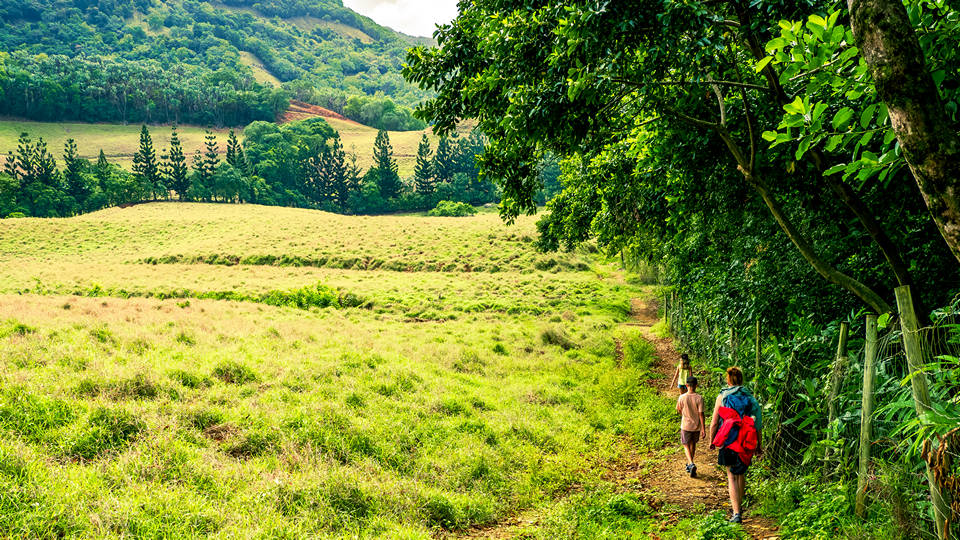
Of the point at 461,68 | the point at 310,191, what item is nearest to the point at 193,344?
the point at 461,68

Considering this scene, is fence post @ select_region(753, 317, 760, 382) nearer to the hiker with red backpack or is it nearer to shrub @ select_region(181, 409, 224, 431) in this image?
the hiker with red backpack

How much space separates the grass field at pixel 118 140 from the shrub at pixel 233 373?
102534mm

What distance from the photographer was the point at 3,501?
4.82m

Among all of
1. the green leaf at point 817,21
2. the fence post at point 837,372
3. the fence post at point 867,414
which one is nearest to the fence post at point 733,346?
the fence post at point 837,372

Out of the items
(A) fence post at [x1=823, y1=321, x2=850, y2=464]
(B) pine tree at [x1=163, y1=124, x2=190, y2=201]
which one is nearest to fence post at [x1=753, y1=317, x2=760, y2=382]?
(A) fence post at [x1=823, y1=321, x2=850, y2=464]

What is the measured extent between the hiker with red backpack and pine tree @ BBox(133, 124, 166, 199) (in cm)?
9278

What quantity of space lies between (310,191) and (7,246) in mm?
56262

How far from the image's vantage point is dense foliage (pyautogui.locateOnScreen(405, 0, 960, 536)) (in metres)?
3.01

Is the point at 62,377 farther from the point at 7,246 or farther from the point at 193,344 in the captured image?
the point at 7,246

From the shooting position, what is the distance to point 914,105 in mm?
2236

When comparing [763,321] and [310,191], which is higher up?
[310,191]

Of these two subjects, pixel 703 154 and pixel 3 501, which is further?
pixel 703 154

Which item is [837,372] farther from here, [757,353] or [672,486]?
[672,486]

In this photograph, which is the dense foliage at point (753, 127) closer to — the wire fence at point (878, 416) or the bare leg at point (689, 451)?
the wire fence at point (878, 416)
